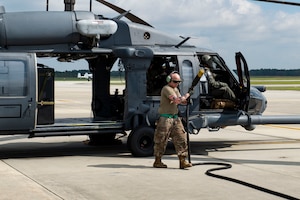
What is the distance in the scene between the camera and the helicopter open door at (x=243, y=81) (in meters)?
11.9

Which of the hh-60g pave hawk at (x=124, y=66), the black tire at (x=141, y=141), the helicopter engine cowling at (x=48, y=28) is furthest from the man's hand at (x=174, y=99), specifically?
the helicopter engine cowling at (x=48, y=28)

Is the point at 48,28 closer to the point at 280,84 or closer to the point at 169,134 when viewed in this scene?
the point at 169,134

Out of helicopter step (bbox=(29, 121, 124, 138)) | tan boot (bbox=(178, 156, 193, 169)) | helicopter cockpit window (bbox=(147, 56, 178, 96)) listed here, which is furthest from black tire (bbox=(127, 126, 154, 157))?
tan boot (bbox=(178, 156, 193, 169))

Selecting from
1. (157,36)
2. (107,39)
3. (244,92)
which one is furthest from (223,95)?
(107,39)

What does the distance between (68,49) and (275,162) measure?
456 centimetres

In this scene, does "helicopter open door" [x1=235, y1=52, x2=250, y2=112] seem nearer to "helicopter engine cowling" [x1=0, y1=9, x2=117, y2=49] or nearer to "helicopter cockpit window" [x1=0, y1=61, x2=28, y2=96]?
"helicopter engine cowling" [x1=0, y1=9, x2=117, y2=49]

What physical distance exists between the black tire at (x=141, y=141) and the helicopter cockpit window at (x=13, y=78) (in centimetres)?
225

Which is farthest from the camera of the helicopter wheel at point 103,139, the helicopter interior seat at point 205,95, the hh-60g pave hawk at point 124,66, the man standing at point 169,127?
the helicopter wheel at point 103,139

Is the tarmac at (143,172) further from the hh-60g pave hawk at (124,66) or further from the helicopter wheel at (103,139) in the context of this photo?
the hh-60g pave hawk at (124,66)

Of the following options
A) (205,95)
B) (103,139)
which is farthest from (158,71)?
(103,139)

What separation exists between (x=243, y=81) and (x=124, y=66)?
274 cm

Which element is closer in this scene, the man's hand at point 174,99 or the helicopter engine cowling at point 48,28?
the man's hand at point 174,99

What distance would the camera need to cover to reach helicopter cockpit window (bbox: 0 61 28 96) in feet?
34.4

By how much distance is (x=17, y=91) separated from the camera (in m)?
10.6
